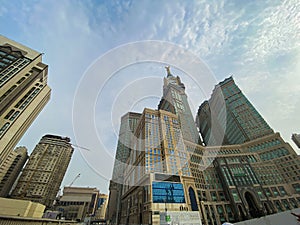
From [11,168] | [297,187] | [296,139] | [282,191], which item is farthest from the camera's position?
[11,168]

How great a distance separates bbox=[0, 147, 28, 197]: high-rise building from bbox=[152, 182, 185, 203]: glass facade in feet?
296

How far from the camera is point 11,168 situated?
8581 cm

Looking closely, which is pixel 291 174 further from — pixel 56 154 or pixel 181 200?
pixel 56 154

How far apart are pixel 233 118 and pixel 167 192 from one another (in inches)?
2974

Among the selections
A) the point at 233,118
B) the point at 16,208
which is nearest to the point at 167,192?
the point at 16,208

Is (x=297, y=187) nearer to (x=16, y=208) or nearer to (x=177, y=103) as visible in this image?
(x=177, y=103)

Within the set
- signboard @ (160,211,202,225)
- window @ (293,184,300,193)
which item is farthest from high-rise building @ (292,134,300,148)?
signboard @ (160,211,202,225)

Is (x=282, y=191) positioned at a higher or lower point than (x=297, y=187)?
lower

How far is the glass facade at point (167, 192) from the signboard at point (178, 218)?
17.7 ft

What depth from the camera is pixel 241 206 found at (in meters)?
51.8

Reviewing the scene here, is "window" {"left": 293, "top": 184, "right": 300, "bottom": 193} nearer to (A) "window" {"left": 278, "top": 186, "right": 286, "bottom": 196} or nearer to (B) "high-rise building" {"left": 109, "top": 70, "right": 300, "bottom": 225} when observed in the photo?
(B) "high-rise building" {"left": 109, "top": 70, "right": 300, "bottom": 225}

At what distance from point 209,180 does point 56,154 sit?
91.4 m

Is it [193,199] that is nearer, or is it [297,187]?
[193,199]

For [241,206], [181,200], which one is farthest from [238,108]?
[181,200]
